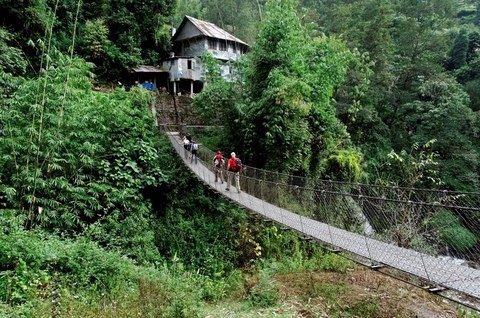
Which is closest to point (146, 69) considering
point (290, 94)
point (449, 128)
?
point (290, 94)

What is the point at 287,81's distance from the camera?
26.9 ft

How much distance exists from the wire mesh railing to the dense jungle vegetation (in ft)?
3.01

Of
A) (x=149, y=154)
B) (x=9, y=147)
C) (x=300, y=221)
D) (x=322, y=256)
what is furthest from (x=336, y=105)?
(x=9, y=147)

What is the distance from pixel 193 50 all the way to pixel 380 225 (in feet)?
50.6

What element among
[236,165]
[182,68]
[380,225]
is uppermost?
[182,68]

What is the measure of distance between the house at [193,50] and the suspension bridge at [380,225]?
9.11 m

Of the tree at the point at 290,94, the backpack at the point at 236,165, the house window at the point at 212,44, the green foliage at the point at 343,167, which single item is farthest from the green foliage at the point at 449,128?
the house window at the point at 212,44

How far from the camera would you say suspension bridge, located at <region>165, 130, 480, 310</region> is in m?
3.15

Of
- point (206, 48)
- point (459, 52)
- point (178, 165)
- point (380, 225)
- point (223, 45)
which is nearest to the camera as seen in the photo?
point (380, 225)

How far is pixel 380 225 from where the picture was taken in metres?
5.32

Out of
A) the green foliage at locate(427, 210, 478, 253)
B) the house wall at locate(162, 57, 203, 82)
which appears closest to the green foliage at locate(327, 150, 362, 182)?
the green foliage at locate(427, 210, 478, 253)

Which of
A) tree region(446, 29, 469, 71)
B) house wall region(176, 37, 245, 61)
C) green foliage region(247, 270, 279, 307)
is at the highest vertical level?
house wall region(176, 37, 245, 61)

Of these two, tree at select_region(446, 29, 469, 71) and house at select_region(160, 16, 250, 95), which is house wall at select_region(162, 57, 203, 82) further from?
tree at select_region(446, 29, 469, 71)

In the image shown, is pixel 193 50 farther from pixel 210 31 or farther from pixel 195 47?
pixel 210 31
